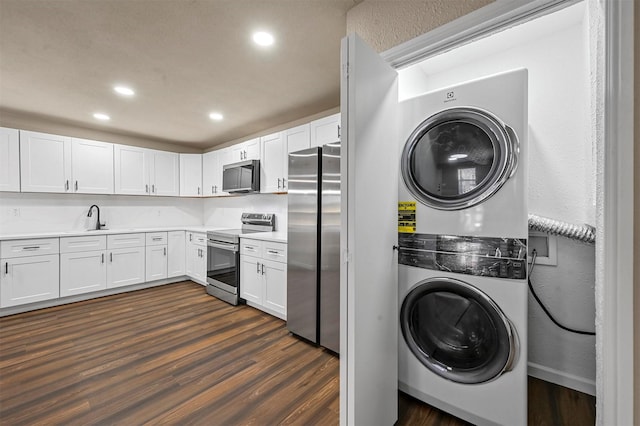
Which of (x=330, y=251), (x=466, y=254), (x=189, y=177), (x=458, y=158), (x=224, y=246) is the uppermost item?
(x=189, y=177)

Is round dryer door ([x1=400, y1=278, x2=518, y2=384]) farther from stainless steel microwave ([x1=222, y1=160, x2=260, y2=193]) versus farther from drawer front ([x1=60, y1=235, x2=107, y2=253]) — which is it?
drawer front ([x1=60, y1=235, x2=107, y2=253])

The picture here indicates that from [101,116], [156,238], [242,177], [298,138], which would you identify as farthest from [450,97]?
[156,238]

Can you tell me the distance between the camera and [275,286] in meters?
3.05

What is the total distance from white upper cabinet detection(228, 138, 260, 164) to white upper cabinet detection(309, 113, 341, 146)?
1.06 metres

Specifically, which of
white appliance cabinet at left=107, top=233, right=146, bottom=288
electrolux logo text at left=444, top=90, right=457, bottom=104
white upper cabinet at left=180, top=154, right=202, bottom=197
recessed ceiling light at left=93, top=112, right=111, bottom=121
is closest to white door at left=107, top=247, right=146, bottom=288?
white appliance cabinet at left=107, top=233, right=146, bottom=288

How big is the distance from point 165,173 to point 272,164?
88.5 inches

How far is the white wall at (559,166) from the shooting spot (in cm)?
184

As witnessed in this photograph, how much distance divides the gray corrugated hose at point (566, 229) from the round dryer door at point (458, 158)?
24.7 inches

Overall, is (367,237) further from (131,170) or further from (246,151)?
(131,170)

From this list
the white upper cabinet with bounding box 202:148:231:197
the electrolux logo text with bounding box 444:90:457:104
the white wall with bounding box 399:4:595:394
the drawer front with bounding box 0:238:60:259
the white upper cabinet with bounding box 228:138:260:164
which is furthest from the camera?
the white upper cabinet with bounding box 202:148:231:197

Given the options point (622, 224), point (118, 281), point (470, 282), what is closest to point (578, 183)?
point (470, 282)

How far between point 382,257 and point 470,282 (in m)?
0.53

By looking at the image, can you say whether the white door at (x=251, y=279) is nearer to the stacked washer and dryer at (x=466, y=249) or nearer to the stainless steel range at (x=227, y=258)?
the stainless steel range at (x=227, y=258)

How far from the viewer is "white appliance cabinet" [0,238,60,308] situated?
3.16 meters
